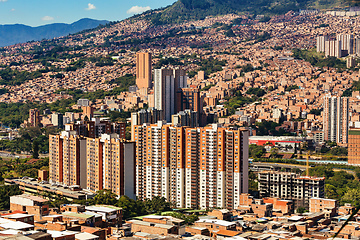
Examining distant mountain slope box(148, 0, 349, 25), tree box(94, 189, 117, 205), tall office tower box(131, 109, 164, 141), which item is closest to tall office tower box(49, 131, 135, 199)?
tree box(94, 189, 117, 205)

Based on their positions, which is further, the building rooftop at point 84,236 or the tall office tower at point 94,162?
the tall office tower at point 94,162

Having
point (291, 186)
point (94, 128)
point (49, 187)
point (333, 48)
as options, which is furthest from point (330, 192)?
point (333, 48)

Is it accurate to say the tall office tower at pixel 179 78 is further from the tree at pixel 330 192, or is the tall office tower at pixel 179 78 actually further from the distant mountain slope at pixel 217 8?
the distant mountain slope at pixel 217 8

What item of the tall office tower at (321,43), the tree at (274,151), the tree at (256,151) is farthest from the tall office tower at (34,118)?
the tall office tower at (321,43)

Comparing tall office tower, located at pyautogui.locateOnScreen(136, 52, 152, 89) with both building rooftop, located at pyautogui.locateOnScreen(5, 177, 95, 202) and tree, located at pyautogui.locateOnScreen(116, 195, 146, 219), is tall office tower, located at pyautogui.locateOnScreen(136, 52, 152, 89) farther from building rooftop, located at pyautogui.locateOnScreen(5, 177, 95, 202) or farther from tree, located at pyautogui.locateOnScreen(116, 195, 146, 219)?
tree, located at pyautogui.locateOnScreen(116, 195, 146, 219)

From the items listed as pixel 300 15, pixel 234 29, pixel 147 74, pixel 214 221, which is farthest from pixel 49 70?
pixel 214 221

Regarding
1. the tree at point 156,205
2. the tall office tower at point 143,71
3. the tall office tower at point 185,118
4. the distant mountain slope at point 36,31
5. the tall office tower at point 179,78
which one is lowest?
the tree at point 156,205
